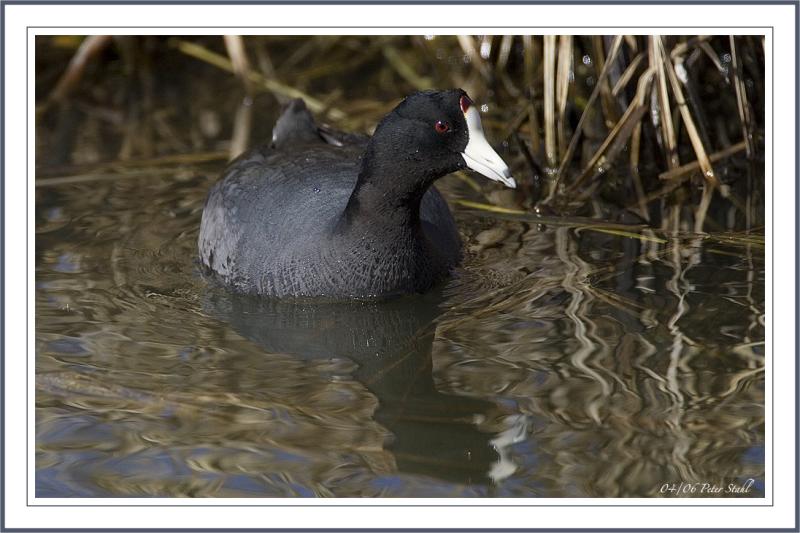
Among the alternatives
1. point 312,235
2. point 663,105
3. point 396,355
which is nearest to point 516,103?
point 663,105

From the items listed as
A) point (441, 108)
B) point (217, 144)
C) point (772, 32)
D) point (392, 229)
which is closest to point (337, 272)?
point (392, 229)

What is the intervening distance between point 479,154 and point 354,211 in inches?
22.1

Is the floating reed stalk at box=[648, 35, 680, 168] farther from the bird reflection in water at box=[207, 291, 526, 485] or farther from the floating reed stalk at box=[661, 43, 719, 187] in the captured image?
the bird reflection in water at box=[207, 291, 526, 485]

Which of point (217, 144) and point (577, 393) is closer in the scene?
point (577, 393)

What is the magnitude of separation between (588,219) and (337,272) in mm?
1298

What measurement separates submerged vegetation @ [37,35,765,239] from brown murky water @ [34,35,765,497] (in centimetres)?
52

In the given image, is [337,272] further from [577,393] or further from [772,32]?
[772,32]

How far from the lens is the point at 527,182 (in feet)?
18.5

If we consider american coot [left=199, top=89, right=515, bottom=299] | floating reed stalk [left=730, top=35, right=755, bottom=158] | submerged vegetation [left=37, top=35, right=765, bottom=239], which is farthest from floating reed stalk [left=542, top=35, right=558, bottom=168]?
american coot [left=199, top=89, right=515, bottom=299]

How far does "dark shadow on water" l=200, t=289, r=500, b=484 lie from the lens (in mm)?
3301

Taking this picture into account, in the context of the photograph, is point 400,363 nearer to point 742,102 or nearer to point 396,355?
point 396,355

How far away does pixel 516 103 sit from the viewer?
21.3 feet

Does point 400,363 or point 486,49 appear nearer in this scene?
point 400,363

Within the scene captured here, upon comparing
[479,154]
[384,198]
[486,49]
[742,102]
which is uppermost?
[486,49]
